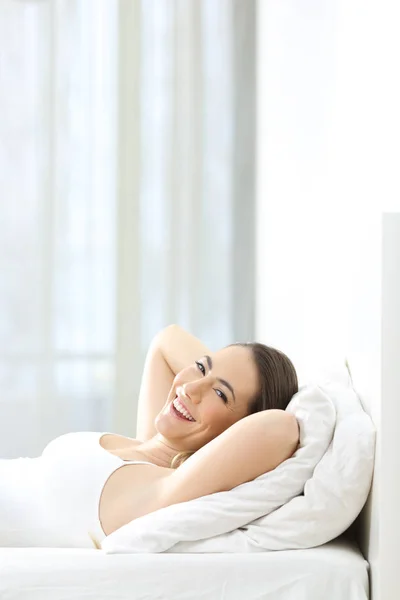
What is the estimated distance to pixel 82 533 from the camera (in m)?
1.49

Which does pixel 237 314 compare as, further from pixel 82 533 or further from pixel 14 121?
pixel 82 533

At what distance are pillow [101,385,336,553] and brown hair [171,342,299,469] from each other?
149 mm

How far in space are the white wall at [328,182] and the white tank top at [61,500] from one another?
478mm

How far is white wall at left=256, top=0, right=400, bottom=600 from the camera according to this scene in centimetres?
141

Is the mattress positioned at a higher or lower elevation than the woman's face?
lower

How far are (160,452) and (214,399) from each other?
199mm

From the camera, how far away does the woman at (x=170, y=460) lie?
1.42 metres

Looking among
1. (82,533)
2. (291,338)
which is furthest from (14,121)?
(82,533)

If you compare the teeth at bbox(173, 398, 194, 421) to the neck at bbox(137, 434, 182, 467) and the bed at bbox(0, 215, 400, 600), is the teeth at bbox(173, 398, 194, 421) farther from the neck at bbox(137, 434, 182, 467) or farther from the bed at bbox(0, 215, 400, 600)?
the bed at bbox(0, 215, 400, 600)

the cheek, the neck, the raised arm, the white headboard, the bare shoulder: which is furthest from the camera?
the raised arm

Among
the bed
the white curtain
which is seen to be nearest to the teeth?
the bed

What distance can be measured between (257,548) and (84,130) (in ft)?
7.38

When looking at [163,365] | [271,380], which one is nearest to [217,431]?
[271,380]

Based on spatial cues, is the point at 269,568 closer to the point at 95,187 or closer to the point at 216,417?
the point at 216,417
